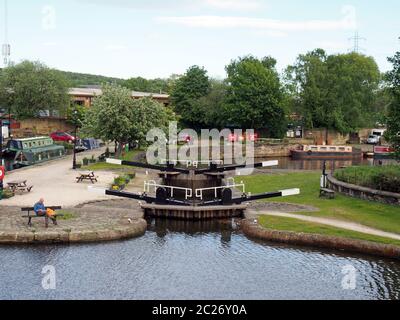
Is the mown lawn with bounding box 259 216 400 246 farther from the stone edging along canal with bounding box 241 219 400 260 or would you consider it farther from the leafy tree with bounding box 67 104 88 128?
the leafy tree with bounding box 67 104 88 128

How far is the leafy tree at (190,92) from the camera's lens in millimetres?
99188

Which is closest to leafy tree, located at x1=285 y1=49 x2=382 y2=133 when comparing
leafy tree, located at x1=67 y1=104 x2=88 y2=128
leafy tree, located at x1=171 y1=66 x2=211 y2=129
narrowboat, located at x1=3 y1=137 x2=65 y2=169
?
leafy tree, located at x1=171 y1=66 x2=211 y2=129

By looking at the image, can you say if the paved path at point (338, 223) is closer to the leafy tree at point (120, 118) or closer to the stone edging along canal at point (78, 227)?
the stone edging along canal at point (78, 227)

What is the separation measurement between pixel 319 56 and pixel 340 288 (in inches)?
3081

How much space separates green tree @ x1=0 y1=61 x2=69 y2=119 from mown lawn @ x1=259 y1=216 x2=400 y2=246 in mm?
62922

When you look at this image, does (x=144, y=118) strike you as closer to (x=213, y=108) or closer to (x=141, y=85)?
(x=213, y=108)

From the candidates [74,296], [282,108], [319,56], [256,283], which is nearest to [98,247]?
[74,296]

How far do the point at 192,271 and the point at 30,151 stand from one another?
40.1 m

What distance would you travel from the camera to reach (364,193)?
123 ft

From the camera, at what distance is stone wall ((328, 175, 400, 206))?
35.2 meters

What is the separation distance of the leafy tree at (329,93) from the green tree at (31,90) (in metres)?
36.0

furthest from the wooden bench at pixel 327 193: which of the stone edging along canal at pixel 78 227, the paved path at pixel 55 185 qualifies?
the paved path at pixel 55 185

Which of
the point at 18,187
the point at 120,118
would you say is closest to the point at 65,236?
the point at 18,187
